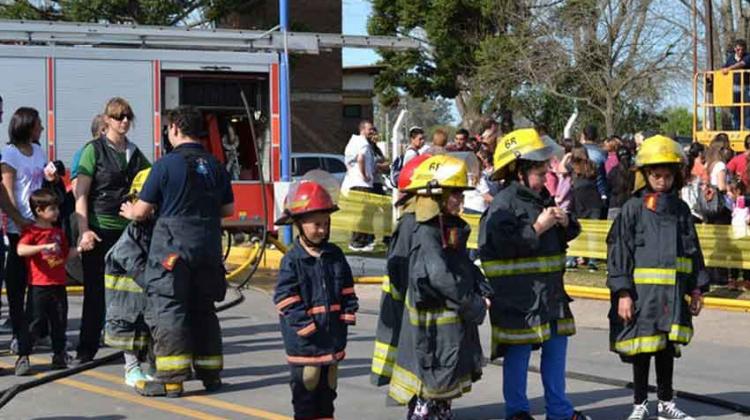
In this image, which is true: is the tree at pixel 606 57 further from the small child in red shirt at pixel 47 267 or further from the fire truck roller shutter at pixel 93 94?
the small child in red shirt at pixel 47 267

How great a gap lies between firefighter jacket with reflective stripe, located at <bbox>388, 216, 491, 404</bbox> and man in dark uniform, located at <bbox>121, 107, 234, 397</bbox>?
1832 millimetres

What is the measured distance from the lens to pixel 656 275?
708 cm

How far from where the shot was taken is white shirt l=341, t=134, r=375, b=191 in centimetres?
1678

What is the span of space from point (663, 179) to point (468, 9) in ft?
120

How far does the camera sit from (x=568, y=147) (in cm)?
1536

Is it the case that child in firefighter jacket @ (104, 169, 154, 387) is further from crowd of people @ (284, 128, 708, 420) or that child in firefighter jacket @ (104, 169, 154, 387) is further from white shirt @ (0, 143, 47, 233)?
crowd of people @ (284, 128, 708, 420)

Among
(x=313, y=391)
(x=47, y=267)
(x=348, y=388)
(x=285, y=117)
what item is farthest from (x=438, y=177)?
(x=285, y=117)

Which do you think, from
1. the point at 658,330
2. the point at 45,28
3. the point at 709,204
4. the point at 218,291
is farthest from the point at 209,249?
the point at 45,28

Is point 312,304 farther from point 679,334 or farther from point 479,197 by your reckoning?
point 479,197

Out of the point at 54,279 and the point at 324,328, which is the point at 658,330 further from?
the point at 54,279

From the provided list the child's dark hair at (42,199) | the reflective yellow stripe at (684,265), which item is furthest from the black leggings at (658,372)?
the child's dark hair at (42,199)

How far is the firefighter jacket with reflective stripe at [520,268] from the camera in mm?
6762

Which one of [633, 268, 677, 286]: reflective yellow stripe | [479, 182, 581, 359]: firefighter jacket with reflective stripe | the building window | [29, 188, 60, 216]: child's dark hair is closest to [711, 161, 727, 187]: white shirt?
[633, 268, 677, 286]: reflective yellow stripe

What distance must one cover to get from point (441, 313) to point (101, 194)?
334 cm
